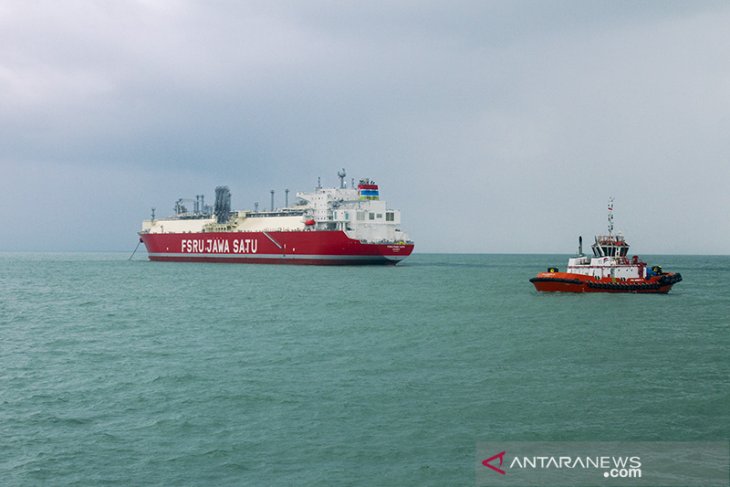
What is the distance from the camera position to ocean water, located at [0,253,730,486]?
487 inches

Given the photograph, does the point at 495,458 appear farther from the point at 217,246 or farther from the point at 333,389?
the point at 217,246

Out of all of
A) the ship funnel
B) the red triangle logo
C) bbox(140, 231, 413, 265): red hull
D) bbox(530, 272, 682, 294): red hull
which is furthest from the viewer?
the ship funnel

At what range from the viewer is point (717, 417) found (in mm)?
15047

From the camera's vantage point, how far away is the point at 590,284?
144 feet

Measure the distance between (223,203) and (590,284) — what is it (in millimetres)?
62382

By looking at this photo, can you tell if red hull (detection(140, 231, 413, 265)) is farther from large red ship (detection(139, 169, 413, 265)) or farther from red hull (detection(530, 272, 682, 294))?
red hull (detection(530, 272, 682, 294))

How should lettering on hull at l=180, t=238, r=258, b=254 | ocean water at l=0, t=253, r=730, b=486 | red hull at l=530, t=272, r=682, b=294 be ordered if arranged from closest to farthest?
ocean water at l=0, t=253, r=730, b=486, red hull at l=530, t=272, r=682, b=294, lettering on hull at l=180, t=238, r=258, b=254

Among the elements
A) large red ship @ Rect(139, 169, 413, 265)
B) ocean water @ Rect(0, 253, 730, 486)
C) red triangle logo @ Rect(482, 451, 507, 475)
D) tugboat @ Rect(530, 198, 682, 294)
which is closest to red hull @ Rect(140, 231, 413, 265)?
large red ship @ Rect(139, 169, 413, 265)

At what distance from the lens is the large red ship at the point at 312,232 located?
75812 millimetres

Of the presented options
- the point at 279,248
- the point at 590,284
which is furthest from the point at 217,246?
the point at 590,284

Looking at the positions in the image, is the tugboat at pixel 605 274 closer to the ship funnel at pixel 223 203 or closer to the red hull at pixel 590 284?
the red hull at pixel 590 284

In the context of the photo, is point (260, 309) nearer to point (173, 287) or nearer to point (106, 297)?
point (106, 297)

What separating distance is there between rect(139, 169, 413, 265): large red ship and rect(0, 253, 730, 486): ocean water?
3917cm

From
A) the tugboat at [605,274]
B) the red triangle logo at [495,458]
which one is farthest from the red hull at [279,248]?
the red triangle logo at [495,458]
